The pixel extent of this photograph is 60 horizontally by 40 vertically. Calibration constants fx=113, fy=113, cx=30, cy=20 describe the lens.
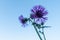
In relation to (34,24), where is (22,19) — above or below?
above

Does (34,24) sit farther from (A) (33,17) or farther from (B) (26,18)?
(B) (26,18)

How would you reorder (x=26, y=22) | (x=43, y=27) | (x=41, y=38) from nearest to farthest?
(x=41, y=38) < (x=43, y=27) < (x=26, y=22)

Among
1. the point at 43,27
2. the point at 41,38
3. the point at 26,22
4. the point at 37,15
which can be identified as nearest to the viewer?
the point at 41,38

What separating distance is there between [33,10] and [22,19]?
0.34 m

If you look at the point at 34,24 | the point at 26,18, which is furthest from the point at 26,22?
the point at 34,24

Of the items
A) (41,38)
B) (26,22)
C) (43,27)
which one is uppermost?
(26,22)

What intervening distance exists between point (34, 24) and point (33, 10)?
231 millimetres

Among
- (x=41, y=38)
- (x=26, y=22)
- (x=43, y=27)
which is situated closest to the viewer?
(x=41, y=38)

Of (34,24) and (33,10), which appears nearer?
(33,10)

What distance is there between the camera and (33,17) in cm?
159

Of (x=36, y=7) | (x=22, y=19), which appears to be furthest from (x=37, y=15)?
(x=22, y=19)

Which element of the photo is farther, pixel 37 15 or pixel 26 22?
pixel 26 22

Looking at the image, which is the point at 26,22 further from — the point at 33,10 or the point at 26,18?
the point at 33,10

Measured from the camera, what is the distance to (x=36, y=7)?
1.42 meters
